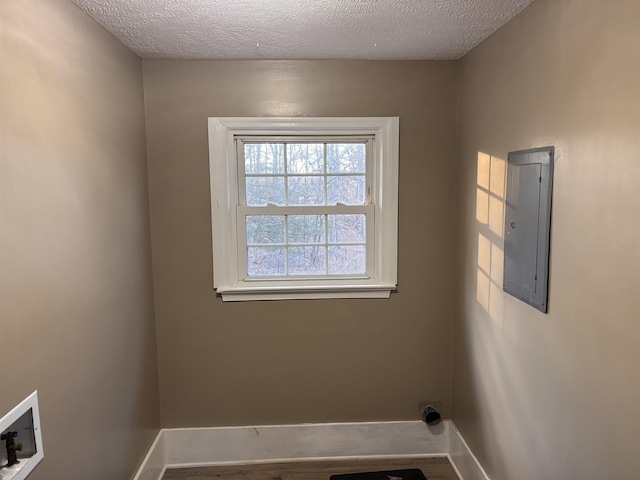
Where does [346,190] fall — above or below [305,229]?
above

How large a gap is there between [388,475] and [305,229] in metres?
1.48

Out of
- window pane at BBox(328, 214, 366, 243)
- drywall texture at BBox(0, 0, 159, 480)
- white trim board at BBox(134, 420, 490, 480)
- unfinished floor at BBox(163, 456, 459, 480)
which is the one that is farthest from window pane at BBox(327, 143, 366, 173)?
unfinished floor at BBox(163, 456, 459, 480)

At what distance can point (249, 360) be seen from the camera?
2666 millimetres

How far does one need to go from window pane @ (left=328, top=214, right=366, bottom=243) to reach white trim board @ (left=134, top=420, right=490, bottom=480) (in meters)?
1.12

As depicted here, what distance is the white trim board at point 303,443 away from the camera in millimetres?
2688

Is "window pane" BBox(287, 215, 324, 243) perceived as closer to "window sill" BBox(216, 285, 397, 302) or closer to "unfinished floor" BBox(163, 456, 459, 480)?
"window sill" BBox(216, 285, 397, 302)

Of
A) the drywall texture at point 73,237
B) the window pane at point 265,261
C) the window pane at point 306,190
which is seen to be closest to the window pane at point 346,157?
the window pane at point 306,190

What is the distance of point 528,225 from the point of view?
1.75 meters

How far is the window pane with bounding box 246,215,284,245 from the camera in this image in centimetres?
262

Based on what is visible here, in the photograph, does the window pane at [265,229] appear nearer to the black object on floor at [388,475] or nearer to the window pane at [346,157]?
the window pane at [346,157]

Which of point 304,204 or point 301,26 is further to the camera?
point 304,204

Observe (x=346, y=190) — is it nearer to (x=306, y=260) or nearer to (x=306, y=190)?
(x=306, y=190)

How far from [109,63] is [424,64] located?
160 centimetres

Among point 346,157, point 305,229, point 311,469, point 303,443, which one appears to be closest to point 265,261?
point 305,229
